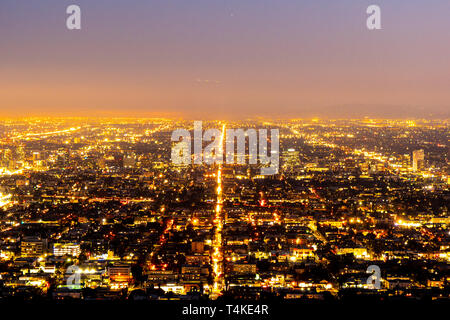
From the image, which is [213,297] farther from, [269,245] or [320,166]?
[320,166]

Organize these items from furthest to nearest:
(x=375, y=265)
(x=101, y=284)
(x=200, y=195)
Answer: (x=200, y=195) < (x=375, y=265) < (x=101, y=284)

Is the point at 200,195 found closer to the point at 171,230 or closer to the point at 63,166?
the point at 171,230

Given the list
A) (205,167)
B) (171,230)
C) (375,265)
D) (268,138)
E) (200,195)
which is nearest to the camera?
(375,265)

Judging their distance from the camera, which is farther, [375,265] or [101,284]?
[375,265]

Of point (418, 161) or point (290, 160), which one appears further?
point (290, 160)
